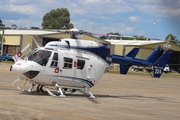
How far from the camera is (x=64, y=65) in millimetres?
19016

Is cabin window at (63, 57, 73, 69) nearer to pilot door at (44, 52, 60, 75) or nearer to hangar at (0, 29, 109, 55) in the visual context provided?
pilot door at (44, 52, 60, 75)

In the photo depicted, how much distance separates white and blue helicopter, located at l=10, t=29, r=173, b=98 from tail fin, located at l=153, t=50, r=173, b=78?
376 cm

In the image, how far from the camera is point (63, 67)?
747 inches

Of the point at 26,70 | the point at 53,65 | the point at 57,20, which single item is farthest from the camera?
the point at 57,20

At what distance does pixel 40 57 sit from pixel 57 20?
154 metres

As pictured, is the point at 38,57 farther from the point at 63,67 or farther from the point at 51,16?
the point at 51,16

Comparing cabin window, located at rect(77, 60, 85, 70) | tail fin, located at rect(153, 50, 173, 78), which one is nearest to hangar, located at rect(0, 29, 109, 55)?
tail fin, located at rect(153, 50, 173, 78)

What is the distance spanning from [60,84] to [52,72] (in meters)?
0.86

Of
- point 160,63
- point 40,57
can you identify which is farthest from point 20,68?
point 160,63

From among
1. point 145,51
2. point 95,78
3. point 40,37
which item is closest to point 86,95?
point 95,78

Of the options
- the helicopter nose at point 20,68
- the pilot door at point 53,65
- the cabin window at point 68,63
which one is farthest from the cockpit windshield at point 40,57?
the cabin window at point 68,63

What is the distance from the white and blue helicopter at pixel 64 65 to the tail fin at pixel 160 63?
376cm

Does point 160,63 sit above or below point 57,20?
below

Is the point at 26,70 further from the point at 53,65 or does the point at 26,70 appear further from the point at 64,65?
the point at 64,65
